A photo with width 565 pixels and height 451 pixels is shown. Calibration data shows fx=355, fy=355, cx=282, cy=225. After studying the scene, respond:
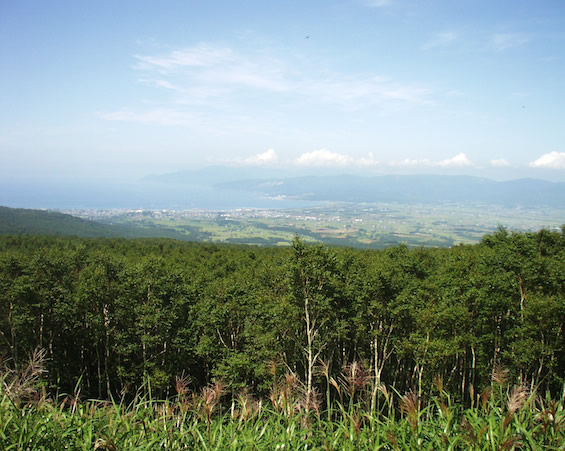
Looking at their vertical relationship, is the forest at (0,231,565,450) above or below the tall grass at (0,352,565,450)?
below

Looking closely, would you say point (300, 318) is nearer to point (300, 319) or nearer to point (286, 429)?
point (300, 319)

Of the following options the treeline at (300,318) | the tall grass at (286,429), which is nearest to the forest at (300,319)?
the treeline at (300,318)

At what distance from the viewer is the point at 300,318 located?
522 inches

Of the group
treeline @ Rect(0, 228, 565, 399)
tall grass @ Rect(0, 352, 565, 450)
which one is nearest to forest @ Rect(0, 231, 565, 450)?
→ treeline @ Rect(0, 228, 565, 399)

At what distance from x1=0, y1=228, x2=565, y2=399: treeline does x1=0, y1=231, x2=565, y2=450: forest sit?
0.07 metres

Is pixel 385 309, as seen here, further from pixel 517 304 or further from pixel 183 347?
pixel 183 347

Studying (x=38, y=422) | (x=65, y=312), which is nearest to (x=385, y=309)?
(x=38, y=422)

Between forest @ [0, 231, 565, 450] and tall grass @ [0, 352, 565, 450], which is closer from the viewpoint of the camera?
tall grass @ [0, 352, 565, 450]

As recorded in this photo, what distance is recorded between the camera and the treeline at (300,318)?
12656 millimetres

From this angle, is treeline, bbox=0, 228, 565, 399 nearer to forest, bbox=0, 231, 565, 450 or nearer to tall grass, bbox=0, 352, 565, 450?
forest, bbox=0, 231, 565, 450

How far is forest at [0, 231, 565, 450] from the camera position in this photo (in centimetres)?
1263

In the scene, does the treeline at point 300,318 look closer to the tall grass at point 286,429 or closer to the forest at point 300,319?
the forest at point 300,319

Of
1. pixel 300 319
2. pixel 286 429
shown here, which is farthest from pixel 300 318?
pixel 286 429

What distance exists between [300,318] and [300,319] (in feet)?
0.27
